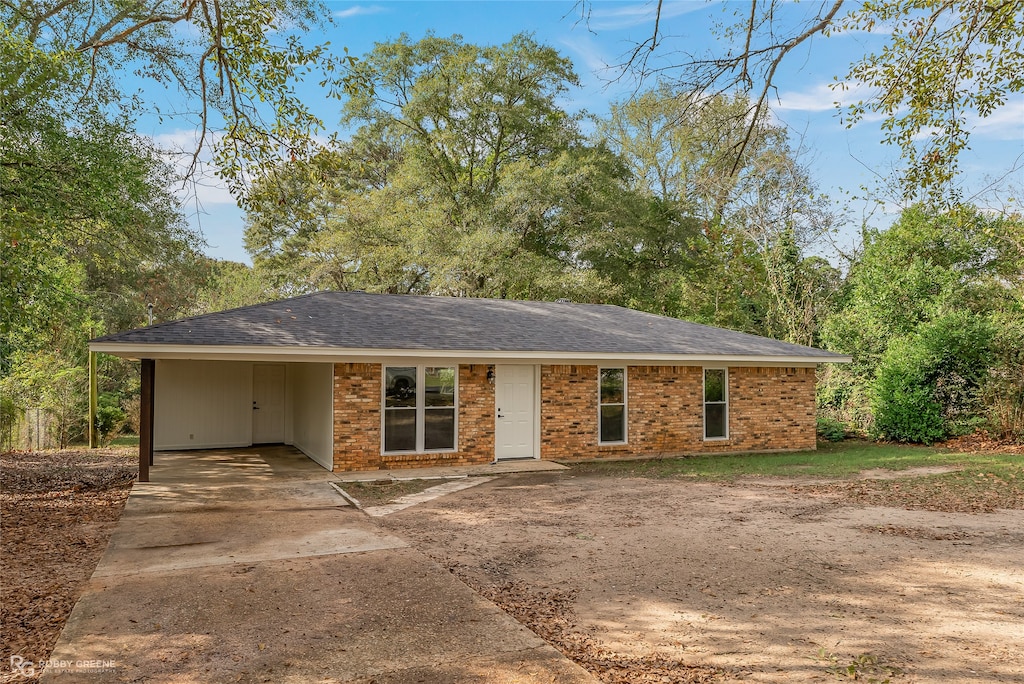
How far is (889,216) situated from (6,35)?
23361mm

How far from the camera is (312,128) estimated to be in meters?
7.54

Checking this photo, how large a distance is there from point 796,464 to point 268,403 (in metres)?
12.0

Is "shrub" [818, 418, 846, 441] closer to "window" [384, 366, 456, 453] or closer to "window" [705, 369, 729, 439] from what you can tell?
"window" [705, 369, 729, 439]

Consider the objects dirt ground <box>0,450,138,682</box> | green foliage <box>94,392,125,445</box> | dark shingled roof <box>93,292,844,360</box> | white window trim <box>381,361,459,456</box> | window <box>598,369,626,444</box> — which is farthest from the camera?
green foliage <box>94,392,125,445</box>

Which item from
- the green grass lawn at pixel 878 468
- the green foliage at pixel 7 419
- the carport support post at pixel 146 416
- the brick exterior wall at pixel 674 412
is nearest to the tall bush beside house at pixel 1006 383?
the green grass lawn at pixel 878 468

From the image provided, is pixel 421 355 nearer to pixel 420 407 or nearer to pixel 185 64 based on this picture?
pixel 420 407

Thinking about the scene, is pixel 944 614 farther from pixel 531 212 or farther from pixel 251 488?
pixel 531 212

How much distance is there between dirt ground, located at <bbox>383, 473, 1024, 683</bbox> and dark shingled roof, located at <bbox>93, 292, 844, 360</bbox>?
3.90 metres

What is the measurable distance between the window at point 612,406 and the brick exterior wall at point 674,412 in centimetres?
14

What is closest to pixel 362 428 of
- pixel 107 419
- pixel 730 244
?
pixel 107 419

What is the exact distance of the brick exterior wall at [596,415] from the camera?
1186 cm

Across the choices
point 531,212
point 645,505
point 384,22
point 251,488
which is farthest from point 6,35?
point 531,212

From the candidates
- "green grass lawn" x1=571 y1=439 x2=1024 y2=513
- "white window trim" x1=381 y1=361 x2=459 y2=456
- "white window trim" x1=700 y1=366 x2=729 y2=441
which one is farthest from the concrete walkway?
"white window trim" x1=700 y1=366 x2=729 y2=441

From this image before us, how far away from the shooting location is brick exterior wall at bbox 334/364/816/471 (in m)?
11.9
